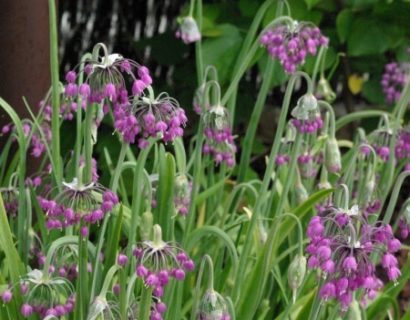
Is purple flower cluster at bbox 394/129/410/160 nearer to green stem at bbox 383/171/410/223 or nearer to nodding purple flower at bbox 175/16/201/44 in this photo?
green stem at bbox 383/171/410/223

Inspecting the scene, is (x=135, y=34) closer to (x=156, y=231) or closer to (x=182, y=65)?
(x=182, y=65)

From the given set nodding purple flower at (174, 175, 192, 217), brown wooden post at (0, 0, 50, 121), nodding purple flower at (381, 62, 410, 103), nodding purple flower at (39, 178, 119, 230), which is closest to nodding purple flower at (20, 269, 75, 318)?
nodding purple flower at (39, 178, 119, 230)

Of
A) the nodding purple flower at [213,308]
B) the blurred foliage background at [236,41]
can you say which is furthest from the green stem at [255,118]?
the nodding purple flower at [213,308]

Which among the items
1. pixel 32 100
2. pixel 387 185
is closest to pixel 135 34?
pixel 32 100

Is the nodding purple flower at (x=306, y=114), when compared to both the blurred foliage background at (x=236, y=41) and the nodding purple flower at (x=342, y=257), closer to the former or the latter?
the nodding purple flower at (x=342, y=257)

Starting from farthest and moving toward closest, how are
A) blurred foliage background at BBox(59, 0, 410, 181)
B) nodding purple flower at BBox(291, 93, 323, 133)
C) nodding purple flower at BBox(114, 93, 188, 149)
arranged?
1. blurred foliage background at BBox(59, 0, 410, 181)
2. nodding purple flower at BBox(291, 93, 323, 133)
3. nodding purple flower at BBox(114, 93, 188, 149)

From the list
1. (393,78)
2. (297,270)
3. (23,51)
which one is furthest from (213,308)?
(393,78)

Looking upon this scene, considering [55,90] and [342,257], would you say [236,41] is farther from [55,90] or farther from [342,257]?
[342,257]
